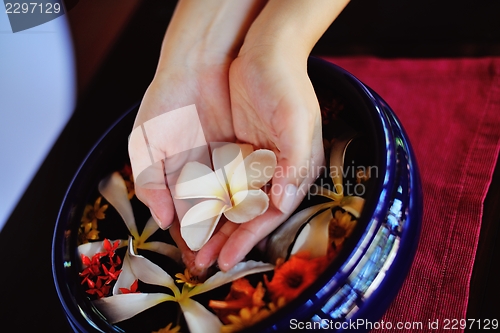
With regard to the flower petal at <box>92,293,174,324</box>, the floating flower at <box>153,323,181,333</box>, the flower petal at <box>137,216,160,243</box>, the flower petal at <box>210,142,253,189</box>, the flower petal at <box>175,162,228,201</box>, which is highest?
the flower petal at <box>210,142,253,189</box>

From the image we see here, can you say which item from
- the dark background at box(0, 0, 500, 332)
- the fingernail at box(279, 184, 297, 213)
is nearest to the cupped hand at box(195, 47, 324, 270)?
the fingernail at box(279, 184, 297, 213)

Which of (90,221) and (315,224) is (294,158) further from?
(90,221)

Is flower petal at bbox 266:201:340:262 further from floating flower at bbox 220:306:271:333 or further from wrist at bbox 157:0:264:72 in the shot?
wrist at bbox 157:0:264:72

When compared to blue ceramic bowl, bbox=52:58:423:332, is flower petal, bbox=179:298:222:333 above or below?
below

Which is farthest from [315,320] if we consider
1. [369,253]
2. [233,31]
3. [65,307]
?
[233,31]

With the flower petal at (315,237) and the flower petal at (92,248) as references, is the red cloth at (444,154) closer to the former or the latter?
the flower petal at (315,237)

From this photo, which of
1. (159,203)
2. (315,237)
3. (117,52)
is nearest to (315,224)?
(315,237)

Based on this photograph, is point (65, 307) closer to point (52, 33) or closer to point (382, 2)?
point (52, 33)
